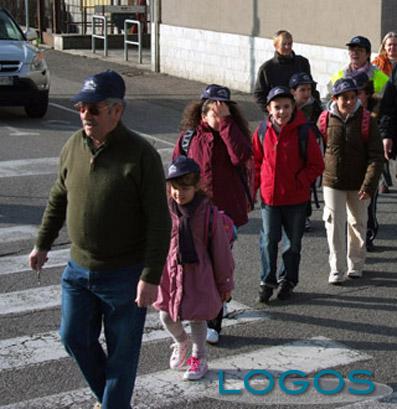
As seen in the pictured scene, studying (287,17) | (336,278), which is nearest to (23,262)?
(336,278)

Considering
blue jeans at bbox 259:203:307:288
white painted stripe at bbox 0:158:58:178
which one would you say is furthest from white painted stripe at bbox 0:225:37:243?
blue jeans at bbox 259:203:307:288

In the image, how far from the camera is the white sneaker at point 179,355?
6070 mm

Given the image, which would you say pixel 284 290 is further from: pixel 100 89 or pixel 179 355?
pixel 100 89

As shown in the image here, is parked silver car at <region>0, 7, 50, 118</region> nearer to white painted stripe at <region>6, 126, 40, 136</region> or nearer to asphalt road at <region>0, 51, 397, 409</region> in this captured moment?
white painted stripe at <region>6, 126, 40, 136</region>

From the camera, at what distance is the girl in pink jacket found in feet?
19.1

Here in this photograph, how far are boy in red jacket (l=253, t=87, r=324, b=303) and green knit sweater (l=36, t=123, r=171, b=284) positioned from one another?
2.66 meters

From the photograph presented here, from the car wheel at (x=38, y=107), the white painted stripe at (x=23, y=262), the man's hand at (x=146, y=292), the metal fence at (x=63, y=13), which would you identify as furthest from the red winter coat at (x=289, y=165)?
the metal fence at (x=63, y=13)

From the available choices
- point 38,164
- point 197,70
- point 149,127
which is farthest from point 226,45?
point 38,164

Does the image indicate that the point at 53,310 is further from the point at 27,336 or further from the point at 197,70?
the point at 197,70

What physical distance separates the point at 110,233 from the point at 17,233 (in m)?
4.95

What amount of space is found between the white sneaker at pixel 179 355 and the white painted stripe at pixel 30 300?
60.3 inches

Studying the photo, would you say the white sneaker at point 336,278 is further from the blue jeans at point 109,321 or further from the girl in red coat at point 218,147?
the blue jeans at point 109,321

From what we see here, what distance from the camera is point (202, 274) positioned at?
5.85 m

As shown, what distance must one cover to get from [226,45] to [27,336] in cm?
1448
